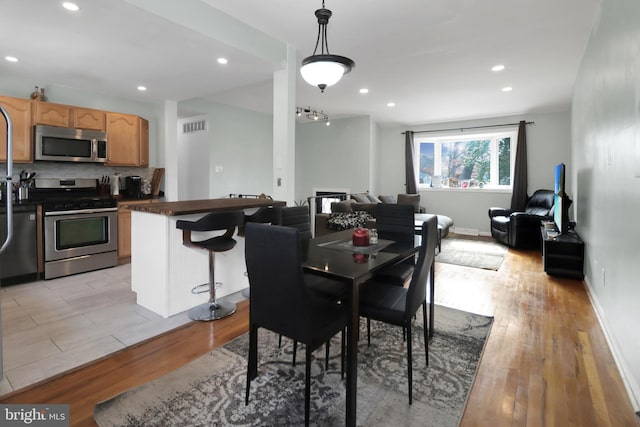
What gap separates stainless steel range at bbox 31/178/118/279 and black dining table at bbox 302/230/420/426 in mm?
3264

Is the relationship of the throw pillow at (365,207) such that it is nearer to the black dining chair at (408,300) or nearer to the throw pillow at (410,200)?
the throw pillow at (410,200)

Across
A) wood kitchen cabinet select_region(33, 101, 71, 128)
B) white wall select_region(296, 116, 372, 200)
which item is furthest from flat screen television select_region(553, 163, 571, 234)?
wood kitchen cabinet select_region(33, 101, 71, 128)

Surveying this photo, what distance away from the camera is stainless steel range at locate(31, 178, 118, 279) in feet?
12.3

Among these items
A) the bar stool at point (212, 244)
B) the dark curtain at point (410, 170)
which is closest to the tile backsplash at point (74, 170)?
the bar stool at point (212, 244)

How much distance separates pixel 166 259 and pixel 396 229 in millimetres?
1949

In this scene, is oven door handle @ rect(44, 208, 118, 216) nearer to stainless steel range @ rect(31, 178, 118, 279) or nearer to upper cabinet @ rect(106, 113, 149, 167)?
stainless steel range @ rect(31, 178, 118, 279)

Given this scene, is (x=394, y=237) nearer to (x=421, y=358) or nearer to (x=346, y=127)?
(x=421, y=358)

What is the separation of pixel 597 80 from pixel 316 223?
3815mm

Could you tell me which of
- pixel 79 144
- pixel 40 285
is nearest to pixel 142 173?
pixel 79 144

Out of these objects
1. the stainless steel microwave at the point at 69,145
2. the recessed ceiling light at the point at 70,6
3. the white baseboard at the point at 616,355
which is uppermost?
the recessed ceiling light at the point at 70,6

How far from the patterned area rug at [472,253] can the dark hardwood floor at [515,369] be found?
1437 mm

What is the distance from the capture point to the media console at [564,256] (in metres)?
3.93

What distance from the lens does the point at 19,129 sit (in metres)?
3.89

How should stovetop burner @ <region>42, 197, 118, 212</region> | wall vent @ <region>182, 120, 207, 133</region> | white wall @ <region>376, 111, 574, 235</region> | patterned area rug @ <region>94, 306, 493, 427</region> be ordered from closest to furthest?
patterned area rug @ <region>94, 306, 493, 427</region>, stovetop burner @ <region>42, 197, 118, 212</region>, wall vent @ <region>182, 120, 207, 133</region>, white wall @ <region>376, 111, 574, 235</region>
